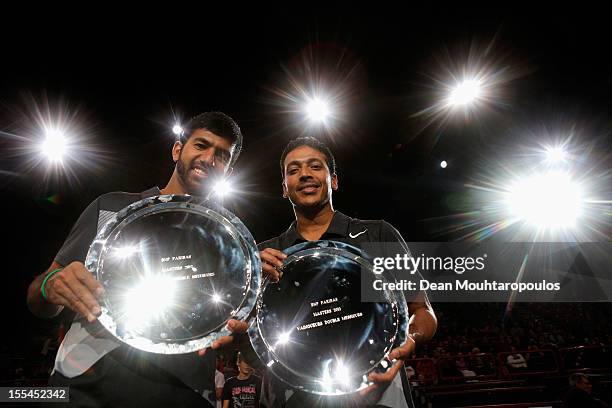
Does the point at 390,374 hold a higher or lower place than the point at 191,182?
lower

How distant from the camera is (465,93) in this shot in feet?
26.5

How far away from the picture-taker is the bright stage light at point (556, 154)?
10719 millimetres

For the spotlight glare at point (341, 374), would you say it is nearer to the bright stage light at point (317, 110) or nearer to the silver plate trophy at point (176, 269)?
the silver plate trophy at point (176, 269)

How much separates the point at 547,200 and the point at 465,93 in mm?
7224

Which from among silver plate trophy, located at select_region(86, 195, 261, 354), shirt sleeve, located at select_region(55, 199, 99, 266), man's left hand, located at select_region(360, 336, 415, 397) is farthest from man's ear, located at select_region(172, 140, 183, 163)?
man's left hand, located at select_region(360, 336, 415, 397)

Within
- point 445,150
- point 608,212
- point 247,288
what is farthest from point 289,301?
point 608,212

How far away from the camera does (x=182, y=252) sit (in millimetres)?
1524

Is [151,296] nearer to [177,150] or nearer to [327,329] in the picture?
[327,329]

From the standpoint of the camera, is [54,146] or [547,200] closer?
[54,146]

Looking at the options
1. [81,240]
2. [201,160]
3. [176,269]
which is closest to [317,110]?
[201,160]

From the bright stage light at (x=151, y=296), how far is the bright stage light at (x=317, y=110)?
654cm

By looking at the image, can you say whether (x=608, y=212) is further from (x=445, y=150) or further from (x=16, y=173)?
(x=16, y=173)

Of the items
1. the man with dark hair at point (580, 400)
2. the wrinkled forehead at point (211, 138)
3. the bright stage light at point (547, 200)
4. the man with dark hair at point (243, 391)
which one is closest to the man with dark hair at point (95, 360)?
the wrinkled forehead at point (211, 138)

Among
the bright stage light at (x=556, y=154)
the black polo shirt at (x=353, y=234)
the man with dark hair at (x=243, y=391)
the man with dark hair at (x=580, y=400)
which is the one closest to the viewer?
the black polo shirt at (x=353, y=234)
